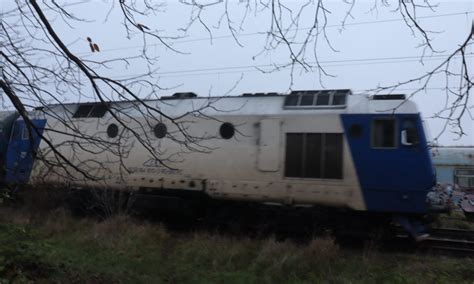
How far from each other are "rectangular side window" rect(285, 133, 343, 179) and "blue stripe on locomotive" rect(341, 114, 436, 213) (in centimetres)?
37

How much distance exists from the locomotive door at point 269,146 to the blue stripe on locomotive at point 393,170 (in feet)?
5.30

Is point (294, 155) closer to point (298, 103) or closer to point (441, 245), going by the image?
point (298, 103)

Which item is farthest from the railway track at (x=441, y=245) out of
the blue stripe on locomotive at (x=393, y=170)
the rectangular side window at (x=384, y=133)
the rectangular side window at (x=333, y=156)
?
the rectangular side window at (x=384, y=133)

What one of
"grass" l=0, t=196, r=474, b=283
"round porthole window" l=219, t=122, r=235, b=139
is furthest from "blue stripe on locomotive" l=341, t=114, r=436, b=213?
"round porthole window" l=219, t=122, r=235, b=139

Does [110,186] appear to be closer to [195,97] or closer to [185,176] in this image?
[185,176]

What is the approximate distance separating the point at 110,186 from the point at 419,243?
7.49 metres

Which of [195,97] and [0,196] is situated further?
[195,97]

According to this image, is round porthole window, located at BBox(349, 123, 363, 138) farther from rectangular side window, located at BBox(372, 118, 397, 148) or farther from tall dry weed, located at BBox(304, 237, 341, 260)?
tall dry weed, located at BBox(304, 237, 341, 260)

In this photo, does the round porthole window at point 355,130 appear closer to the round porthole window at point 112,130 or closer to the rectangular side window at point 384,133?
the rectangular side window at point 384,133

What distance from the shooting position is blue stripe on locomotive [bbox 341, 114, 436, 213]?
32.9ft

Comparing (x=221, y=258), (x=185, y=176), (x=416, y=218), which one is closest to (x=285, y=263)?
(x=221, y=258)

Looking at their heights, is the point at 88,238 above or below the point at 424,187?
below

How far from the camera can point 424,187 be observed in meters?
10.0

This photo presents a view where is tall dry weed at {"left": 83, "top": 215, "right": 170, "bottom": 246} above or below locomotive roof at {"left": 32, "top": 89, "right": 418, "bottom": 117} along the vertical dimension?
below
